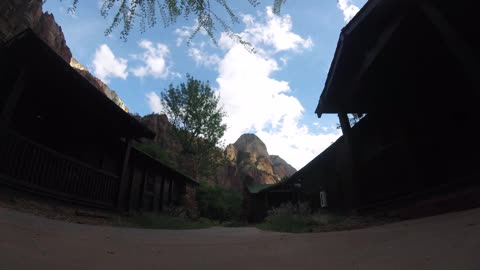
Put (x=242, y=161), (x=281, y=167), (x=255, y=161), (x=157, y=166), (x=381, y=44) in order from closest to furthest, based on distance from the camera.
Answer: (x=381, y=44) → (x=157, y=166) → (x=242, y=161) → (x=255, y=161) → (x=281, y=167)

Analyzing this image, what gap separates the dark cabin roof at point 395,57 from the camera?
15.2 ft

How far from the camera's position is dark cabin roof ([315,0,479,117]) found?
15.2 ft

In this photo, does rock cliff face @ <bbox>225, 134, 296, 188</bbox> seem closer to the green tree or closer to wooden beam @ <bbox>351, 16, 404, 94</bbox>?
the green tree

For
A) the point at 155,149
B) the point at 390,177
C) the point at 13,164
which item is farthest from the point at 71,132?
the point at 155,149

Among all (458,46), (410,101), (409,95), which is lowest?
(458,46)

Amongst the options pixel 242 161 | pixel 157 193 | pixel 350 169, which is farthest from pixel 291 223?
pixel 242 161

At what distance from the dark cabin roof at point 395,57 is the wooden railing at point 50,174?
699 cm

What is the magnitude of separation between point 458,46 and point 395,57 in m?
2.18

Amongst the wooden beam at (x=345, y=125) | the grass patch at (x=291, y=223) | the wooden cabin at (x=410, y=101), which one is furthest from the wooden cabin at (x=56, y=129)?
the wooden cabin at (x=410, y=101)

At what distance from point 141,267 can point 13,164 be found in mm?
5865

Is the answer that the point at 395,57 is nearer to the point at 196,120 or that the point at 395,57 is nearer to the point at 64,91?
the point at 64,91

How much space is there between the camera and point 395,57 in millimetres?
5727

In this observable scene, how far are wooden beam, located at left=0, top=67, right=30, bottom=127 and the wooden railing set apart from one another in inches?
9.8

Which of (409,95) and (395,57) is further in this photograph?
(409,95)
